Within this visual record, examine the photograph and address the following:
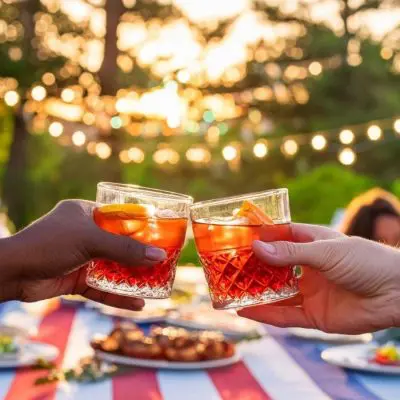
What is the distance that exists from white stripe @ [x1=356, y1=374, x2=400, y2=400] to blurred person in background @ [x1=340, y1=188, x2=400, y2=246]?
6.89 ft

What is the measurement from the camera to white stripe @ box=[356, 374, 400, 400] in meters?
2.19

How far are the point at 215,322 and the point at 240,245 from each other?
1424 millimetres

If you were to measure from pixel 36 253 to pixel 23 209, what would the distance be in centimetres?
1389

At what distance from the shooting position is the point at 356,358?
2443mm

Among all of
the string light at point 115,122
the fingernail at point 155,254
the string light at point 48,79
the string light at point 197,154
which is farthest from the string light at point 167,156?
the fingernail at point 155,254

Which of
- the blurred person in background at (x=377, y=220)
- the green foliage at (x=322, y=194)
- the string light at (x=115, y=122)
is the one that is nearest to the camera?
the blurred person in background at (x=377, y=220)

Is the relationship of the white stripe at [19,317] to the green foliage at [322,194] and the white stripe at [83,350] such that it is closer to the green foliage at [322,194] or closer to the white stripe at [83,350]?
the white stripe at [83,350]

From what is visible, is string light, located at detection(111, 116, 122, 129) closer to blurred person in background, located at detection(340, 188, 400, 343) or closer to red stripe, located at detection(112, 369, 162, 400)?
blurred person in background, located at detection(340, 188, 400, 343)

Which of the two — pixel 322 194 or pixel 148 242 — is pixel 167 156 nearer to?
pixel 322 194

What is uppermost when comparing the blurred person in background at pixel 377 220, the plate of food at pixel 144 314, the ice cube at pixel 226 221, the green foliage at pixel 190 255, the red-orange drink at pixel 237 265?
the ice cube at pixel 226 221

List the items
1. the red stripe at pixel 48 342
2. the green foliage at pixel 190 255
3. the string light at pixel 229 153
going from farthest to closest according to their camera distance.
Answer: the green foliage at pixel 190 255 < the string light at pixel 229 153 < the red stripe at pixel 48 342

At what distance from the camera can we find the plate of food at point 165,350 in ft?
7.66

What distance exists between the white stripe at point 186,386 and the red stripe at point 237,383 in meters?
0.02

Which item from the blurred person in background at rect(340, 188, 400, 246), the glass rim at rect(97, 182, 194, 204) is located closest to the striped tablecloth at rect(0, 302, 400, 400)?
the glass rim at rect(97, 182, 194, 204)
